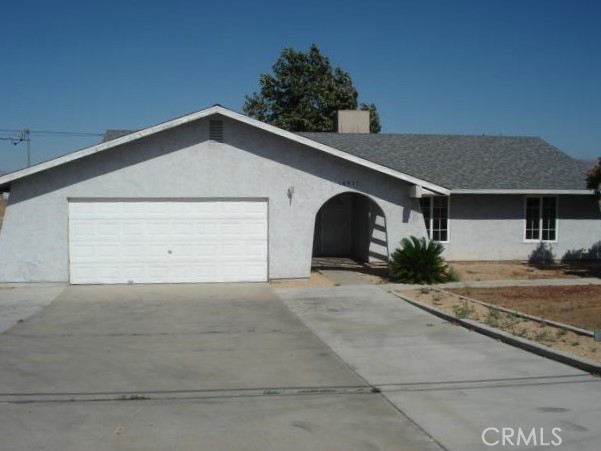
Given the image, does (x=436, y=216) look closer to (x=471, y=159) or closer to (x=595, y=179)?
(x=471, y=159)

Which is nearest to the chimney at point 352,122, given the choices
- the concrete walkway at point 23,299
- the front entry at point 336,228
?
the front entry at point 336,228

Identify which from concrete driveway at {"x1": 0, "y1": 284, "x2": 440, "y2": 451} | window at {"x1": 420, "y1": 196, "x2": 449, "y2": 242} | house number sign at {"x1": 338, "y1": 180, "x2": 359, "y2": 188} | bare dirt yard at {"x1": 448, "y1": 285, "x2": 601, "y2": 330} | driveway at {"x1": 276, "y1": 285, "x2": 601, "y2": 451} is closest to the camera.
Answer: concrete driveway at {"x1": 0, "y1": 284, "x2": 440, "y2": 451}

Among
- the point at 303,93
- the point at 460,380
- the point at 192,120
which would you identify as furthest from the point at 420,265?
the point at 303,93

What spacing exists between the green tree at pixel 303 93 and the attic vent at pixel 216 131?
23784mm

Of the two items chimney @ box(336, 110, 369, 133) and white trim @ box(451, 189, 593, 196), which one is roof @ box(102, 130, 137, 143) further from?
white trim @ box(451, 189, 593, 196)

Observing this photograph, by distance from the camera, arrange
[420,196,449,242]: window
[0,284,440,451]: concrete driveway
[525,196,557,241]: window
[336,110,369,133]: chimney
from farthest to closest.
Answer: [336,110,369,133]: chimney, [525,196,557,241]: window, [420,196,449,242]: window, [0,284,440,451]: concrete driveway

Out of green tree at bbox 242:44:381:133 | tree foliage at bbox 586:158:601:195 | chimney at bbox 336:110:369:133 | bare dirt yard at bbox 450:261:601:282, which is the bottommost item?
bare dirt yard at bbox 450:261:601:282

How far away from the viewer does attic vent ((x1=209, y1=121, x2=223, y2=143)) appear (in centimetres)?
1692

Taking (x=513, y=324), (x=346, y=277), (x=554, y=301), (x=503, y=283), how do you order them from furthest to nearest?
(x=346, y=277) < (x=503, y=283) < (x=554, y=301) < (x=513, y=324)

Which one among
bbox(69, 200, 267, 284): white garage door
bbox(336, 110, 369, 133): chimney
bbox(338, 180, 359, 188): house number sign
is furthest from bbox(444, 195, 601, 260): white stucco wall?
bbox(69, 200, 267, 284): white garage door

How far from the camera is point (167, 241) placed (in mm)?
16844

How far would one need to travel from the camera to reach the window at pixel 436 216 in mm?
21734

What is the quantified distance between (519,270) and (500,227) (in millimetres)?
2572

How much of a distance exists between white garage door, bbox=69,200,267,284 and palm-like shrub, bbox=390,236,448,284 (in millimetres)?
3689
